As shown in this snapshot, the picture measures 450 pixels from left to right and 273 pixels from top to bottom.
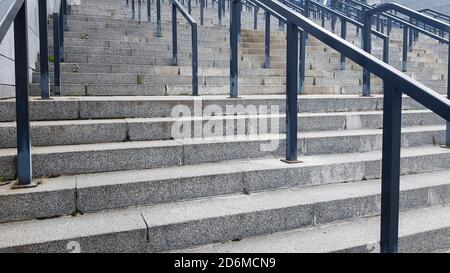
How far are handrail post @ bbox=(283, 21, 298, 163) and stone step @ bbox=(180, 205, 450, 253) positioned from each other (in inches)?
26.2

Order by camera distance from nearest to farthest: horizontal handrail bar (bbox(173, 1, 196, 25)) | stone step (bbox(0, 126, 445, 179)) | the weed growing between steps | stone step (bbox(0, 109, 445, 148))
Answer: stone step (bbox(0, 126, 445, 179)) → stone step (bbox(0, 109, 445, 148)) → the weed growing between steps → horizontal handrail bar (bbox(173, 1, 196, 25))

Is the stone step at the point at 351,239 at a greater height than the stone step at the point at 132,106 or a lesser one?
lesser

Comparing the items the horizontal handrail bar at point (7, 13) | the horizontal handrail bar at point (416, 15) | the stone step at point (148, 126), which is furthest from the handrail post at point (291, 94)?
the horizontal handrail bar at point (7, 13)

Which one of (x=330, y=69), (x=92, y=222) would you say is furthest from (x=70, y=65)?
(x=330, y=69)

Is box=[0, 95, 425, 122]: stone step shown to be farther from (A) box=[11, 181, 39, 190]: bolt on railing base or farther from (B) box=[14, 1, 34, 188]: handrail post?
(A) box=[11, 181, 39, 190]: bolt on railing base

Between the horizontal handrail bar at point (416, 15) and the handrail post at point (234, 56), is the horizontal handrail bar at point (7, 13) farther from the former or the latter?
the horizontal handrail bar at point (416, 15)

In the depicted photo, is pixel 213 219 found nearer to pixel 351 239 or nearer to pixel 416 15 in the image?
pixel 351 239

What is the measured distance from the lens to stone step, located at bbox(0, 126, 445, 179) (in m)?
2.45

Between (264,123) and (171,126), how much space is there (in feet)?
2.75

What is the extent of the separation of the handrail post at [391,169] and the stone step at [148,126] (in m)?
1.47

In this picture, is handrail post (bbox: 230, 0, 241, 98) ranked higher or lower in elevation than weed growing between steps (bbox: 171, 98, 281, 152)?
higher

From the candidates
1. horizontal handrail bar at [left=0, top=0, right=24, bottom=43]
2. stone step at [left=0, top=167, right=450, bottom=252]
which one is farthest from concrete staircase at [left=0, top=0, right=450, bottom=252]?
horizontal handrail bar at [left=0, top=0, right=24, bottom=43]

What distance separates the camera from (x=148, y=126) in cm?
296

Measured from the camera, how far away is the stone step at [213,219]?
197 cm
